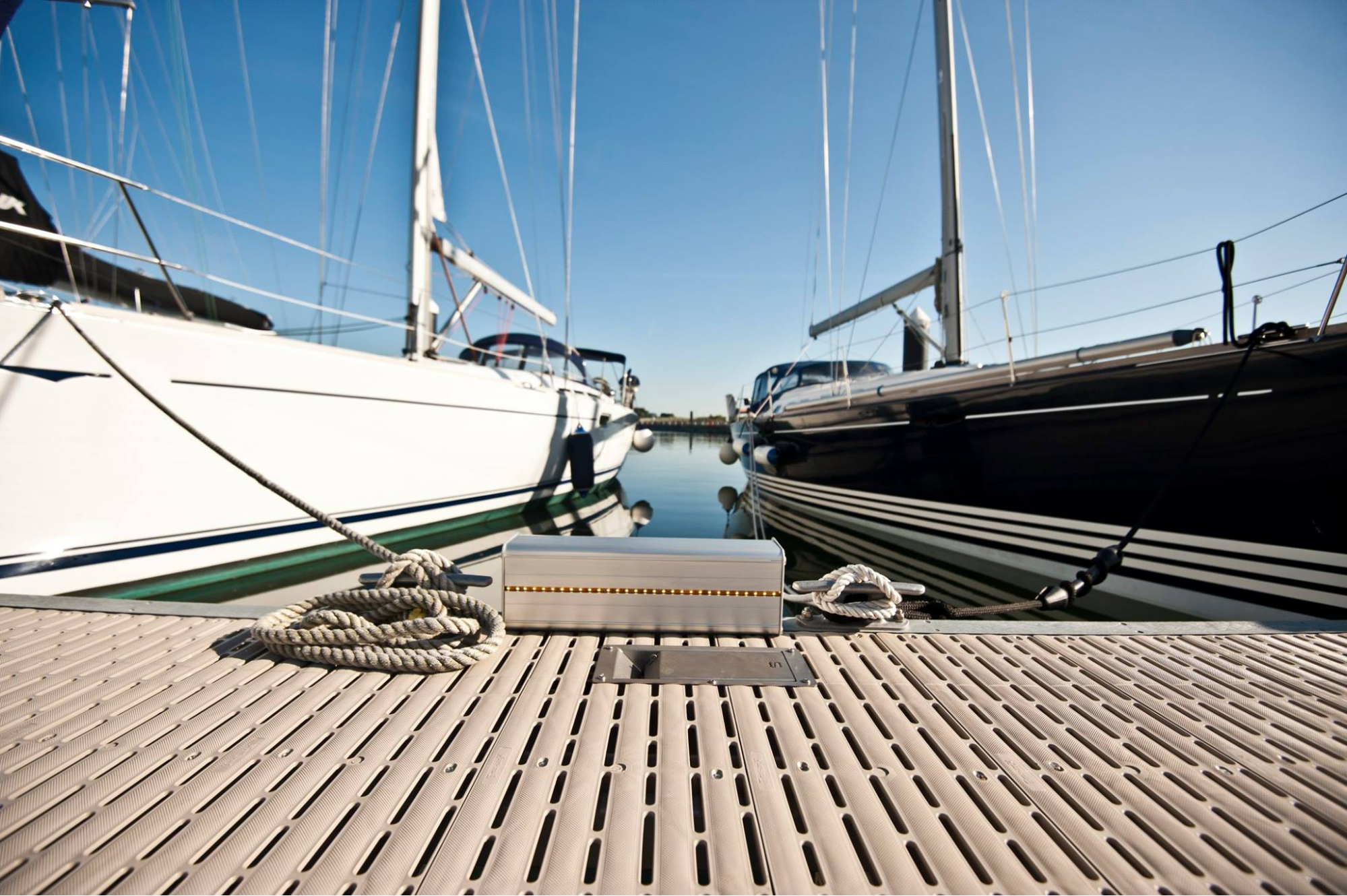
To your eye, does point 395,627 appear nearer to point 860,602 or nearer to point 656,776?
point 656,776

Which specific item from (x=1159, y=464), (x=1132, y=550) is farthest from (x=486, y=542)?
(x=1159, y=464)

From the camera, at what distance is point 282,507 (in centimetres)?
430

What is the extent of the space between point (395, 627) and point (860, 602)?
1.70 meters

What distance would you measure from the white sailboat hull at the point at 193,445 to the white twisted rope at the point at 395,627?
2836mm

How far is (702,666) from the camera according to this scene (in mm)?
1570

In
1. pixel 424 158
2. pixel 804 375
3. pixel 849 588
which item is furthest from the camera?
pixel 804 375

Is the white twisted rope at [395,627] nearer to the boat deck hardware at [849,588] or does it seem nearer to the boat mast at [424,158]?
the boat deck hardware at [849,588]

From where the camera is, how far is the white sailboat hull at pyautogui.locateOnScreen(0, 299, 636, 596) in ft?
9.94

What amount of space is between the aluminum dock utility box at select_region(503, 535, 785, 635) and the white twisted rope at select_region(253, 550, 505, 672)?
166 mm

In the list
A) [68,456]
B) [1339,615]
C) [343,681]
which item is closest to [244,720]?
[343,681]

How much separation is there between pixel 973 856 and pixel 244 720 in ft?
5.51

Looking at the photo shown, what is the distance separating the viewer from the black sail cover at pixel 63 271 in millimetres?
5820

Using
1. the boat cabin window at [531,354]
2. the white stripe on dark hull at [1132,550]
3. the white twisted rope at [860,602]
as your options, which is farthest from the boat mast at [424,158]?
the white stripe on dark hull at [1132,550]

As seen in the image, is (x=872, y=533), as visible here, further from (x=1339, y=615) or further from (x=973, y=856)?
(x=973, y=856)
